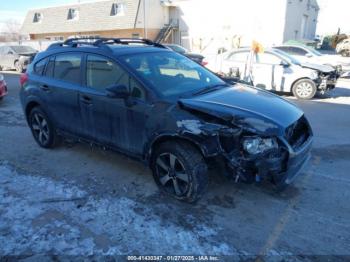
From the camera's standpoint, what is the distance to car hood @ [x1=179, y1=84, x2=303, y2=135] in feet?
9.95

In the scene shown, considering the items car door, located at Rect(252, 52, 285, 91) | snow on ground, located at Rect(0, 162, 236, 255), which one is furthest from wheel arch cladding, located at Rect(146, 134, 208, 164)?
car door, located at Rect(252, 52, 285, 91)

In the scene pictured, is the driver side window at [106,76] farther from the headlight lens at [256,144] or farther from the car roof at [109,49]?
the headlight lens at [256,144]

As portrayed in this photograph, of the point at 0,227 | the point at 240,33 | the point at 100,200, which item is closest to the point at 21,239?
the point at 0,227

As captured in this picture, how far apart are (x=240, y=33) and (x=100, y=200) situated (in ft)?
82.5

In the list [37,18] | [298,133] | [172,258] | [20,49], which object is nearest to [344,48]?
[20,49]

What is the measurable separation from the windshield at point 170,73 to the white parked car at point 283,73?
547cm

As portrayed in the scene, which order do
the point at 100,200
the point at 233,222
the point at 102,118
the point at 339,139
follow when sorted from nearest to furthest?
the point at 233,222 < the point at 100,200 < the point at 102,118 < the point at 339,139

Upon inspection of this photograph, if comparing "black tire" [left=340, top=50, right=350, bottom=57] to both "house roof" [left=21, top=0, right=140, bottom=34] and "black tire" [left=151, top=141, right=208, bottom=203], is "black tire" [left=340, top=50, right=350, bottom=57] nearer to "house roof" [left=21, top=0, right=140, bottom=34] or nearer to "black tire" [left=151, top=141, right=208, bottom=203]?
"house roof" [left=21, top=0, right=140, bottom=34]

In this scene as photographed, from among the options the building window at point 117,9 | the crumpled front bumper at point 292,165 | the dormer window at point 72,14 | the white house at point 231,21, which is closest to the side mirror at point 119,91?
the crumpled front bumper at point 292,165

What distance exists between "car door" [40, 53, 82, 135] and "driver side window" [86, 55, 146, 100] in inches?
8.8

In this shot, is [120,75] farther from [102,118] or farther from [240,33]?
[240,33]

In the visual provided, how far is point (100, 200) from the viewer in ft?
11.6

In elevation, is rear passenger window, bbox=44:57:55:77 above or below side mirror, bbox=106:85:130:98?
above

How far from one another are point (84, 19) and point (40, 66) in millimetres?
28391
